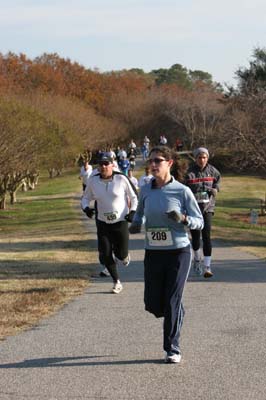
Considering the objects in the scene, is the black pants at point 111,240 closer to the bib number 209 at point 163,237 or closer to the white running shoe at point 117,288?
the white running shoe at point 117,288

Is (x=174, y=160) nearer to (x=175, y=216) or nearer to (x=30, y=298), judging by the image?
(x=175, y=216)

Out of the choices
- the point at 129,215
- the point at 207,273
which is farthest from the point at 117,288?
the point at 207,273

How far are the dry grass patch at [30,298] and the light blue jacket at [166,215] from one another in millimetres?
2028

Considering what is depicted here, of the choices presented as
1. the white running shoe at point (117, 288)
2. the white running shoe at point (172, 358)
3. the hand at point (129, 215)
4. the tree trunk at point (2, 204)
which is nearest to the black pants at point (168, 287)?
the white running shoe at point (172, 358)

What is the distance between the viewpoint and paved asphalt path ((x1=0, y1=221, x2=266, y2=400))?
538 centimetres

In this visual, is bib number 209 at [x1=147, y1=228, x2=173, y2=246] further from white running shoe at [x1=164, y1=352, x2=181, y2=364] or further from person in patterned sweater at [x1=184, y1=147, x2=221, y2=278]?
person in patterned sweater at [x1=184, y1=147, x2=221, y2=278]

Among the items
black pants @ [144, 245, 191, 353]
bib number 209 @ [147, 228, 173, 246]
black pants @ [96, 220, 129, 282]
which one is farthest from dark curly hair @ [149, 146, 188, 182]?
black pants @ [96, 220, 129, 282]

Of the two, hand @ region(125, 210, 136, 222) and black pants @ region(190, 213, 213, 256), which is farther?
black pants @ region(190, 213, 213, 256)

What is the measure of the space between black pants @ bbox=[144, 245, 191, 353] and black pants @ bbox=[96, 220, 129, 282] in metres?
3.46

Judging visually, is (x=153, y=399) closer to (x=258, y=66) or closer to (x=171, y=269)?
(x=171, y=269)

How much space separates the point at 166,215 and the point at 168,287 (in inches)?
24.4

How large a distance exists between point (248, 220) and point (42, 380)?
808 inches

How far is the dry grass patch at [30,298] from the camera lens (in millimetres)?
7820

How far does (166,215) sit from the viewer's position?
6.23 metres
